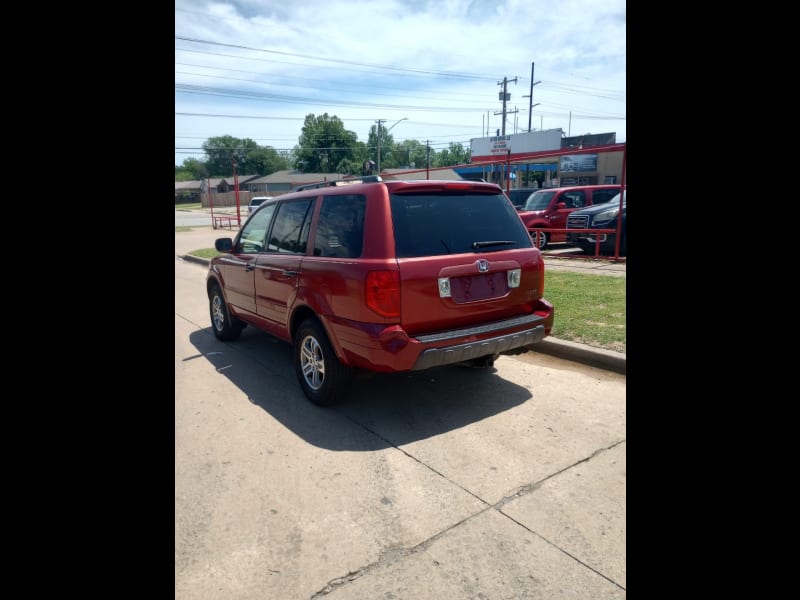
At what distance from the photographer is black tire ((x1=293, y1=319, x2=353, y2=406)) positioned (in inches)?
170

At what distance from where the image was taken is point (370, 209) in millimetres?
4062

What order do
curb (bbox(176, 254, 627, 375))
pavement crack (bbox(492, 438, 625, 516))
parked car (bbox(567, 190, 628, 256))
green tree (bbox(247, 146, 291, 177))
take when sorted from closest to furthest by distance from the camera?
pavement crack (bbox(492, 438, 625, 516)) < curb (bbox(176, 254, 627, 375)) < parked car (bbox(567, 190, 628, 256)) < green tree (bbox(247, 146, 291, 177))

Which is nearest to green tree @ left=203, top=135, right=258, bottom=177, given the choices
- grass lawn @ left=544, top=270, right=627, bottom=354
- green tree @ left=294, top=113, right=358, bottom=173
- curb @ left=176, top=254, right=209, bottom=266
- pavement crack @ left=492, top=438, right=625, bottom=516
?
green tree @ left=294, top=113, right=358, bottom=173

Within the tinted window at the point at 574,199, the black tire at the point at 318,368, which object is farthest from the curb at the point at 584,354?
the tinted window at the point at 574,199

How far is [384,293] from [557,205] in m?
11.9

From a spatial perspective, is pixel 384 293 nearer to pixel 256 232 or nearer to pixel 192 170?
pixel 256 232

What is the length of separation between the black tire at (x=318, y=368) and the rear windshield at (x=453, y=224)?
106cm

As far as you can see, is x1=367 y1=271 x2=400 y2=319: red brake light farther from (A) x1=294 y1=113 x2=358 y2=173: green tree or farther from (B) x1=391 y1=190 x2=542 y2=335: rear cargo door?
(A) x1=294 y1=113 x2=358 y2=173: green tree

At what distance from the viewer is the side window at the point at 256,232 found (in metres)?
5.74

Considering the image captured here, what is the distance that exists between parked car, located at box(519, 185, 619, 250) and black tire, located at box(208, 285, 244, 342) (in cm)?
909

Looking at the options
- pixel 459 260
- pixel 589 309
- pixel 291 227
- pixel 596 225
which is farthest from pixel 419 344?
pixel 596 225
